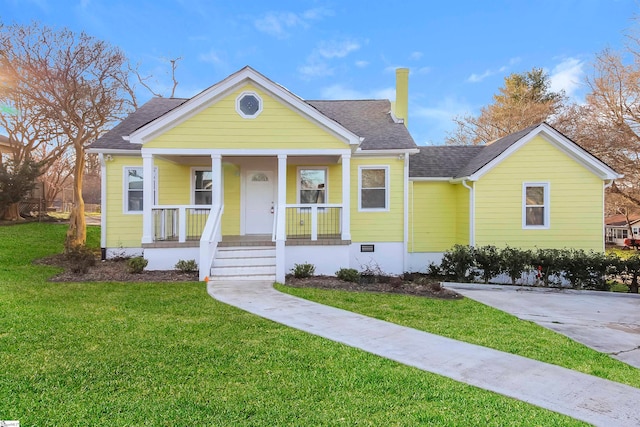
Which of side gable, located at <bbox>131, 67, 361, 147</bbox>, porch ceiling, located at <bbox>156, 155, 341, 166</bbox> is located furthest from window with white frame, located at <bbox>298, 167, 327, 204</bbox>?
side gable, located at <bbox>131, 67, 361, 147</bbox>

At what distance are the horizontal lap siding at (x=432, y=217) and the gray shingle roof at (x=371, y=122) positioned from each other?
6.09 ft

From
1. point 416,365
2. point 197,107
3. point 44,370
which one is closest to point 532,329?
point 416,365

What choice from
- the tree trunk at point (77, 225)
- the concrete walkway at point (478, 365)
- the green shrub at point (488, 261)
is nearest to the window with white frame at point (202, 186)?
the tree trunk at point (77, 225)

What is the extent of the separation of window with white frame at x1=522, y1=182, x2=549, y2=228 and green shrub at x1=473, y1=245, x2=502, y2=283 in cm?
274

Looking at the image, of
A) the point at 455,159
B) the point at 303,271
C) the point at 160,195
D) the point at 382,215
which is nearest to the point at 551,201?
the point at 455,159

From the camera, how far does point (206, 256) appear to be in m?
8.99

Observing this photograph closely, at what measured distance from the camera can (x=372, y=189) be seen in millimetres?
12109

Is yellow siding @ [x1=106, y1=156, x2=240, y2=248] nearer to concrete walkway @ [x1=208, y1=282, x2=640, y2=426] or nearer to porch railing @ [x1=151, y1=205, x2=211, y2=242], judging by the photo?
porch railing @ [x1=151, y1=205, x2=211, y2=242]

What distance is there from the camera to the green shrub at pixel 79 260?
30.7ft

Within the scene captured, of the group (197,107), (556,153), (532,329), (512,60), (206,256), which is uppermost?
(512,60)

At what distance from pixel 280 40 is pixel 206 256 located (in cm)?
1516

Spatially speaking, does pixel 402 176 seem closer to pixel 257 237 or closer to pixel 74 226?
pixel 257 237

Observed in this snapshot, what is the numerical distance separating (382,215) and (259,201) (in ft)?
13.7

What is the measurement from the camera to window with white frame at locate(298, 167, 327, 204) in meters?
12.5
